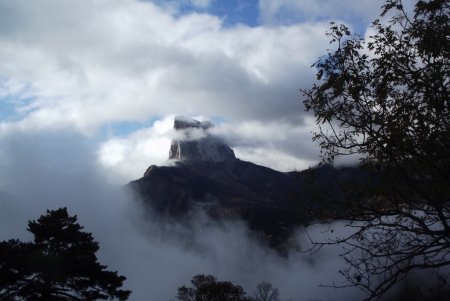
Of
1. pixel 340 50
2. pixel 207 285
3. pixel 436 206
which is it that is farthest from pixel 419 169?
pixel 207 285

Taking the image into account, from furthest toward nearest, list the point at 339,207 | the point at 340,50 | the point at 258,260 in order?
the point at 258,260, the point at 340,50, the point at 339,207

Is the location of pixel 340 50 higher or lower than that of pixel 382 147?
higher

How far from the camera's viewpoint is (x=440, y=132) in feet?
23.6

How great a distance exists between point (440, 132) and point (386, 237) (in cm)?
208

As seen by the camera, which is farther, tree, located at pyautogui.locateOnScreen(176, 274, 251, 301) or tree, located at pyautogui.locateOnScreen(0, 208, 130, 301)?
tree, located at pyautogui.locateOnScreen(176, 274, 251, 301)

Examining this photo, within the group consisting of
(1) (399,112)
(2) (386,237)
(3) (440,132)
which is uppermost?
(1) (399,112)

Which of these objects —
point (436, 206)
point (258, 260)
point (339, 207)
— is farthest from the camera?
point (258, 260)

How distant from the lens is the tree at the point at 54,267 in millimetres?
29219

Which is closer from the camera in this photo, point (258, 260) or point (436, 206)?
point (436, 206)

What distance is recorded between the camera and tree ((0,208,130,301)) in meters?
29.2

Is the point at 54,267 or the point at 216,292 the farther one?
the point at 216,292

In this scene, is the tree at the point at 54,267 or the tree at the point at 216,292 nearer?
the tree at the point at 54,267

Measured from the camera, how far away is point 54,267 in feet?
95.7

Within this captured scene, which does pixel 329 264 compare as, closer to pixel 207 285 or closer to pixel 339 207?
pixel 207 285
